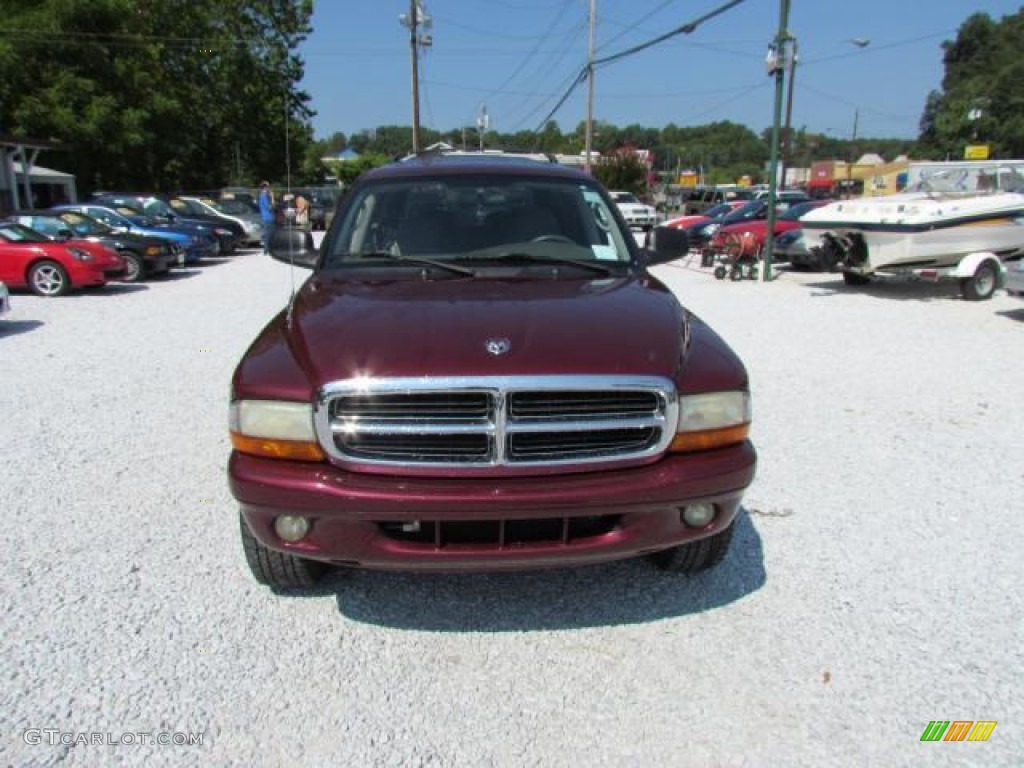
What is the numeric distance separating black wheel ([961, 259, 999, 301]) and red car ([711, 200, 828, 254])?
403cm

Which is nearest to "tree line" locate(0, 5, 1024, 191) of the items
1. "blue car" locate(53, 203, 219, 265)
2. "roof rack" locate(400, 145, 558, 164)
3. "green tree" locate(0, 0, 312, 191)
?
"green tree" locate(0, 0, 312, 191)

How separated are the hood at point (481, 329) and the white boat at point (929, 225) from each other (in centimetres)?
921

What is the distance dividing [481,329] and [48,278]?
38.8ft

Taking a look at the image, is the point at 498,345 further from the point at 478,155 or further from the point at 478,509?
the point at 478,155

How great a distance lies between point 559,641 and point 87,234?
1447 centimetres

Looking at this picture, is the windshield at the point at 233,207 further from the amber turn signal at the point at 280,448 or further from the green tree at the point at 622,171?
the green tree at the point at 622,171

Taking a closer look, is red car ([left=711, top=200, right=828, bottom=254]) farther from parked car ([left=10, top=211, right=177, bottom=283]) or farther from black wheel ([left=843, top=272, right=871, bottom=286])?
parked car ([left=10, top=211, right=177, bottom=283])

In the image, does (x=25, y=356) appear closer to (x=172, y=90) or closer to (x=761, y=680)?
(x=761, y=680)

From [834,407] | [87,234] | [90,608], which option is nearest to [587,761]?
[90,608]

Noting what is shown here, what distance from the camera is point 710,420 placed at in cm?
263

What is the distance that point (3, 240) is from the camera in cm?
1184

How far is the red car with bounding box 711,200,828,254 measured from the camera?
47.4 ft

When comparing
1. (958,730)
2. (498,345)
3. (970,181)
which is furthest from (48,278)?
(970,181)

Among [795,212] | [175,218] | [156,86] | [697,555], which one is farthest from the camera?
[156,86]
